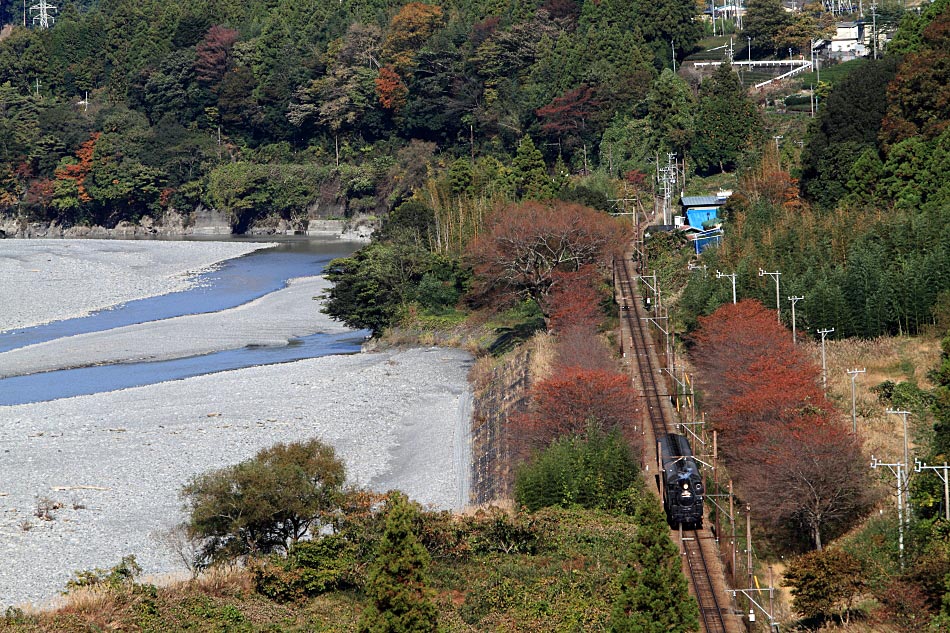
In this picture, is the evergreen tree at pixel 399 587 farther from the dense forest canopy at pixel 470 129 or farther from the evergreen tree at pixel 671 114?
the evergreen tree at pixel 671 114

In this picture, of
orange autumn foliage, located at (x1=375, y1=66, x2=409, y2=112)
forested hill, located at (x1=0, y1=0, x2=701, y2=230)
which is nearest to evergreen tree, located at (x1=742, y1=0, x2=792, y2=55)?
forested hill, located at (x1=0, y1=0, x2=701, y2=230)

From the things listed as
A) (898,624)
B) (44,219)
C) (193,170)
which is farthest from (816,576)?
(44,219)

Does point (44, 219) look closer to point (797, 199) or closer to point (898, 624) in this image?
point (797, 199)

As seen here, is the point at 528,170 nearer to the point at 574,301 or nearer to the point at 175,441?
the point at 574,301

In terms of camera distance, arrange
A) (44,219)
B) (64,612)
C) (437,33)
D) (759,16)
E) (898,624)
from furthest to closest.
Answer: (44,219) < (437,33) < (759,16) < (898,624) < (64,612)

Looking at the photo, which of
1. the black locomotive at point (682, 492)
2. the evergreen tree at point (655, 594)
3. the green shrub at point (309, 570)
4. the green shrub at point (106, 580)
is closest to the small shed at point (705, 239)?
the black locomotive at point (682, 492)

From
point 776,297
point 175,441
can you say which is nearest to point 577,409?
point 175,441

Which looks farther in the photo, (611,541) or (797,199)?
(797,199)
